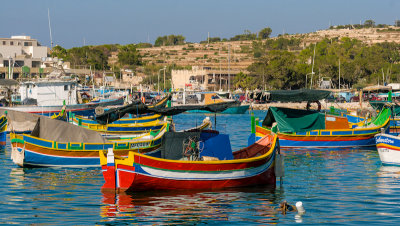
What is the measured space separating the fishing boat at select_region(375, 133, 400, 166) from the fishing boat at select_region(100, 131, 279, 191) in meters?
6.26

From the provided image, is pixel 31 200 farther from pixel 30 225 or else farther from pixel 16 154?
pixel 16 154

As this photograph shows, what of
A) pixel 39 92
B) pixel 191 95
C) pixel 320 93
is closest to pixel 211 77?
pixel 191 95

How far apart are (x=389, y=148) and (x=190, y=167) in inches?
433

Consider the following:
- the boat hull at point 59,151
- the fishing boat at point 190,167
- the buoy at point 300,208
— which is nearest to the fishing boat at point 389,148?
the fishing boat at point 190,167

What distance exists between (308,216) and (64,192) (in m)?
9.01

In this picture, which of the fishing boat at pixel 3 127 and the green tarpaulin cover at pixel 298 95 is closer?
the green tarpaulin cover at pixel 298 95

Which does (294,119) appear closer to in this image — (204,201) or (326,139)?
(326,139)

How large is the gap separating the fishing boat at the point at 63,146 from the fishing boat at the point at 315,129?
9556 mm

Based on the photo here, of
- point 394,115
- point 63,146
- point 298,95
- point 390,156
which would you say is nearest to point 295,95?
point 298,95

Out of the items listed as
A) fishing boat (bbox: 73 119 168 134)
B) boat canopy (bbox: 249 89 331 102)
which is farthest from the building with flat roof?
boat canopy (bbox: 249 89 331 102)

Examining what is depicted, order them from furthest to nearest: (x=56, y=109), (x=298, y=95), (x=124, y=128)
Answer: (x=56, y=109) < (x=124, y=128) < (x=298, y=95)

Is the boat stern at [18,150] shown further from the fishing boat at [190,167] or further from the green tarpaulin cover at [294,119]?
the green tarpaulin cover at [294,119]

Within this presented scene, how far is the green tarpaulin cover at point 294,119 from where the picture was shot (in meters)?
34.5

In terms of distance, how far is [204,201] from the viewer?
66.9ft
